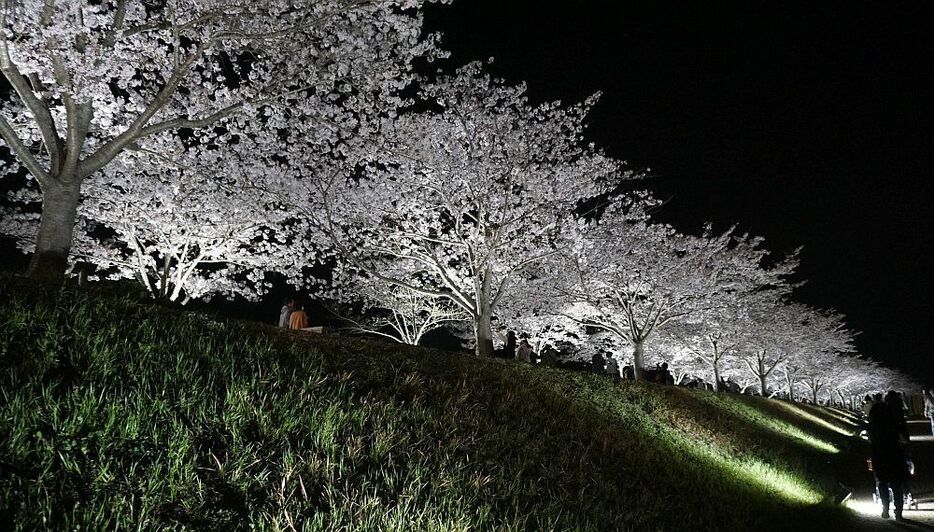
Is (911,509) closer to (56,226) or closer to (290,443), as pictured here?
(290,443)

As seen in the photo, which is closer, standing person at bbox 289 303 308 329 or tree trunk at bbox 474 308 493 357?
standing person at bbox 289 303 308 329

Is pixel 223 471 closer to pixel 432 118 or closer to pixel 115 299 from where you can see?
pixel 115 299

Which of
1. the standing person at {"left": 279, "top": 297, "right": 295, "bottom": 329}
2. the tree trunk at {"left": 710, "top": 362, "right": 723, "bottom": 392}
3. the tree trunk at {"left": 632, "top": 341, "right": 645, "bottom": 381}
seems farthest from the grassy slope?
the tree trunk at {"left": 710, "top": 362, "right": 723, "bottom": 392}

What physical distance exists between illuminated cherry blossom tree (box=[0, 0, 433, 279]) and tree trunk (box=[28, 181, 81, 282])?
0.8 inches

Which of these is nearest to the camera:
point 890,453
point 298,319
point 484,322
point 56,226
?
point 890,453

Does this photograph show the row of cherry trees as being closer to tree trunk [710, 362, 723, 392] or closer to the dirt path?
tree trunk [710, 362, 723, 392]

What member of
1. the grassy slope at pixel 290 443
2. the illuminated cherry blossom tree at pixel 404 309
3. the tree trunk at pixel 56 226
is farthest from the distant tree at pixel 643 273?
the tree trunk at pixel 56 226

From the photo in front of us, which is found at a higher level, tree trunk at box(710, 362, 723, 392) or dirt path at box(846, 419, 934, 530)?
tree trunk at box(710, 362, 723, 392)

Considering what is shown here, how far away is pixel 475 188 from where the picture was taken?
18.1 meters

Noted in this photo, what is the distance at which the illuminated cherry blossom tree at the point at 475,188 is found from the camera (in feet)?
57.8

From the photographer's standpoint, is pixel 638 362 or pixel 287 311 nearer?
pixel 287 311

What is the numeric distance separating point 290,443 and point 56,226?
880 centimetres

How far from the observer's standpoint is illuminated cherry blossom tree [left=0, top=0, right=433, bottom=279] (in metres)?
9.71

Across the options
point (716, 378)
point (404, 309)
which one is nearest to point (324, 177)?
point (404, 309)
